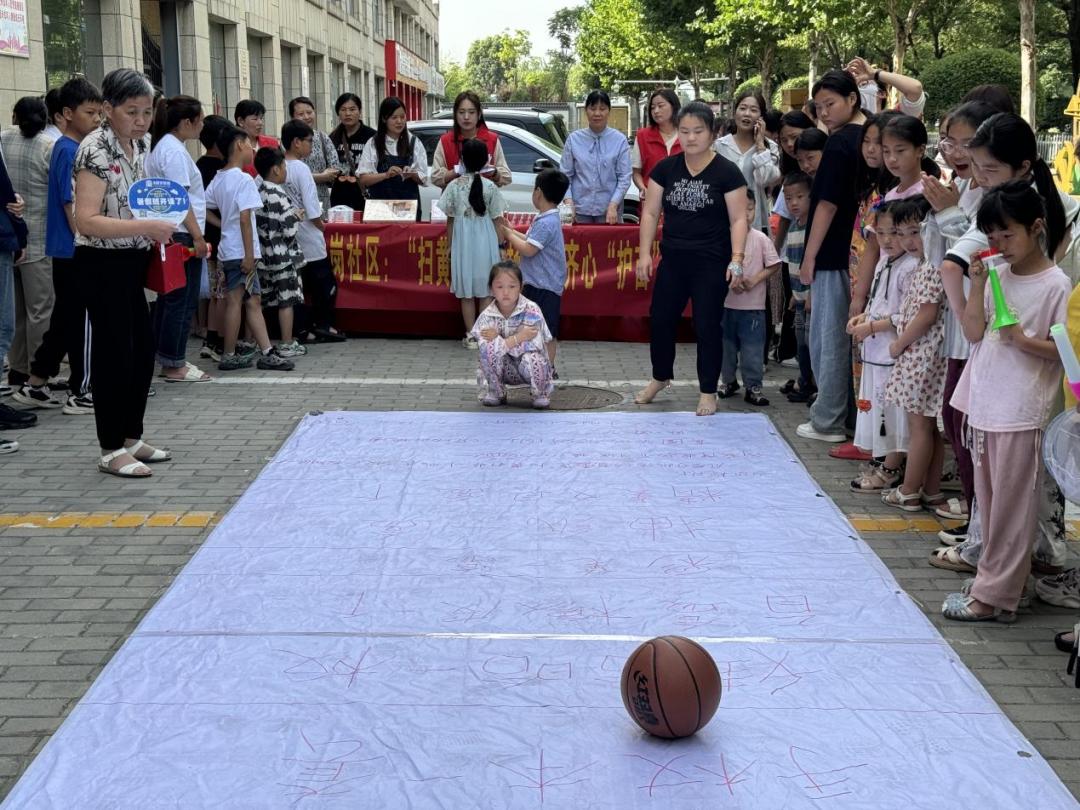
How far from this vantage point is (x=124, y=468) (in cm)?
648

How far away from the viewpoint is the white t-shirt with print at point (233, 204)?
898 cm

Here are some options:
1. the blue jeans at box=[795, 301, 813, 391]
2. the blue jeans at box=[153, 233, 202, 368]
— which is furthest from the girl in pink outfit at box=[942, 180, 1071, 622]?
the blue jeans at box=[153, 233, 202, 368]

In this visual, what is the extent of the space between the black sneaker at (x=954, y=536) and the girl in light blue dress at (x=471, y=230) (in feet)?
17.7

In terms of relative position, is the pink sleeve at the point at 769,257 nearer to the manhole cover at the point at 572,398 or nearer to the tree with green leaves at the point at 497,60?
the manhole cover at the point at 572,398

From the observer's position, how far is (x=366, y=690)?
3.86m

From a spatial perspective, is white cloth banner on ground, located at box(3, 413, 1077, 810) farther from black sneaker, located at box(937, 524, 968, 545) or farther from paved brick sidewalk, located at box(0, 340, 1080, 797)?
black sneaker, located at box(937, 524, 968, 545)

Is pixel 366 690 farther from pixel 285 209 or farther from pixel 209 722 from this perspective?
pixel 285 209

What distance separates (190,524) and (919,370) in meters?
3.40

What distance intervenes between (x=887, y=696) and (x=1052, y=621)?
107 cm

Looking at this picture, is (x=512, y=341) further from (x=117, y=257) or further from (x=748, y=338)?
(x=117, y=257)

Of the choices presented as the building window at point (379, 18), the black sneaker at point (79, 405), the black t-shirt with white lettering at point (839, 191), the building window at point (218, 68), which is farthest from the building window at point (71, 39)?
the building window at point (379, 18)

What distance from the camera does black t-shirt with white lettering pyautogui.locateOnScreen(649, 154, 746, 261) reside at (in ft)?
25.0

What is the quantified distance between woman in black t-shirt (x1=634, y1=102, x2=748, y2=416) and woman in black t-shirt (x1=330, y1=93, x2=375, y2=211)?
432cm

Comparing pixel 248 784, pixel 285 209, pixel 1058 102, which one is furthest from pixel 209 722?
pixel 1058 102
